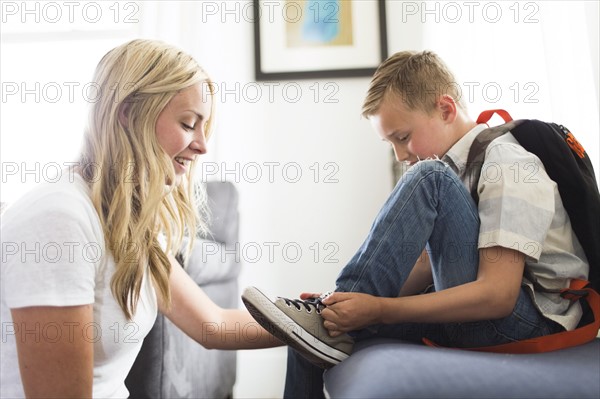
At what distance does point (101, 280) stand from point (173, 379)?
1.52 ft

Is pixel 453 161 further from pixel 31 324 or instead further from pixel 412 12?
pixel 412 12

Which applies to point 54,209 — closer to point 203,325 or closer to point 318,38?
point 203,325

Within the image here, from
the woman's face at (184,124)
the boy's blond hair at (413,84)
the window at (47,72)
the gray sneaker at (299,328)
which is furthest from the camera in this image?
the window at (47,72)

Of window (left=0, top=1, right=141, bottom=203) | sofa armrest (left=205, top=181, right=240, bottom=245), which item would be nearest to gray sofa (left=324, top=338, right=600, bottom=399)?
sofa armrest (left=205, top=181, right=240, bottom=245)

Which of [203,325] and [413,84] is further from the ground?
[413,84]

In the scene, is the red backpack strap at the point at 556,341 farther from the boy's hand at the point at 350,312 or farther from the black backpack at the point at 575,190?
the boy's hand at the point at 350,312

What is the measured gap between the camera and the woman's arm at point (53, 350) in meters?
0.77

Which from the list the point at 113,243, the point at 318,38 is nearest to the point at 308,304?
the point at 113,243

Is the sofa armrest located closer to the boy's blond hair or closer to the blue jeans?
the boy's blond hair

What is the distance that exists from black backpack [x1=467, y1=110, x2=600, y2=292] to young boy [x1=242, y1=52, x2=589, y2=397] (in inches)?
0.8

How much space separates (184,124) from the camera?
1.07 m

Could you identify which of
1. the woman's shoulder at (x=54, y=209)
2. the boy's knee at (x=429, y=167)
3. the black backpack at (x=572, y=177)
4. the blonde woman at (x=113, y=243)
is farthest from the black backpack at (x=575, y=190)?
the woman's shoulder at (x=54, y=209)

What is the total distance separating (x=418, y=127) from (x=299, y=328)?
0.57 m

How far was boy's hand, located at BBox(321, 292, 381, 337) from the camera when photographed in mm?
942
